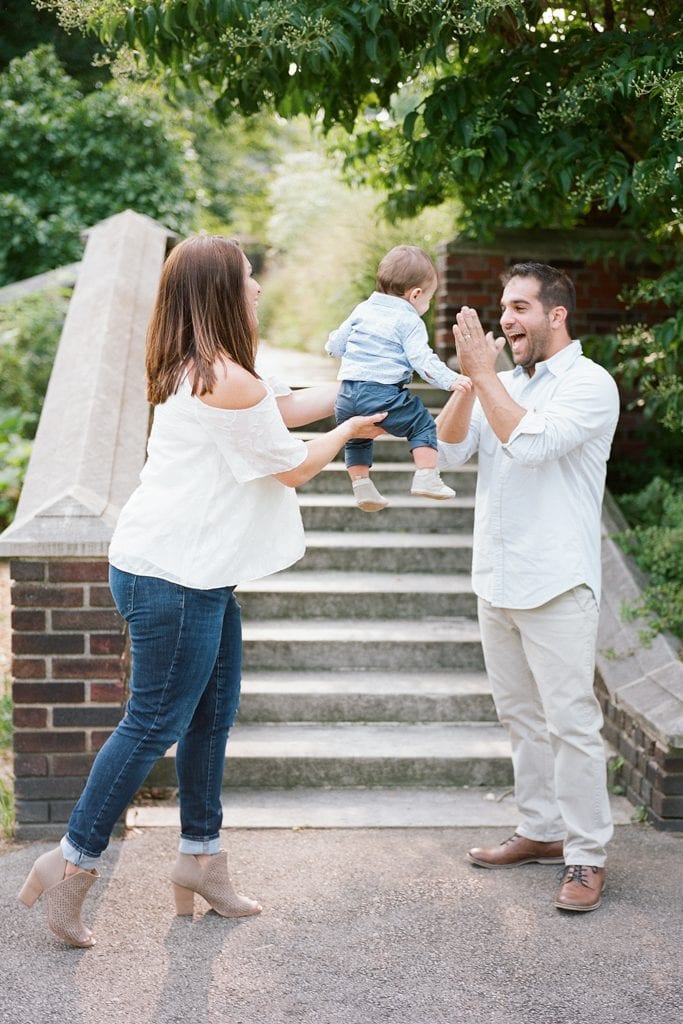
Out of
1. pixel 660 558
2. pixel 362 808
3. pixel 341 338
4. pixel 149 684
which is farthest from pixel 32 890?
pixel 660 558

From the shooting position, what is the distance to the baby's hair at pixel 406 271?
10.9 feet

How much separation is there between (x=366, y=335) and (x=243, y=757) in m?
1.92

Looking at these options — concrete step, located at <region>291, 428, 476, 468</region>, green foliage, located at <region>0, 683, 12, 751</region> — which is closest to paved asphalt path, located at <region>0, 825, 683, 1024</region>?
green foliage, located at <region>0, 683, 12, 751</region>

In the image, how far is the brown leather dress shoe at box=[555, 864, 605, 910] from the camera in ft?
11.5

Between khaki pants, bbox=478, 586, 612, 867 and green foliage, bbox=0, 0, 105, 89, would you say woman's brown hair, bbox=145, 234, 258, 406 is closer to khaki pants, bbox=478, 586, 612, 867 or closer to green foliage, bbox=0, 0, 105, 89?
khaki pants, bbox=478, 586, 612, 867

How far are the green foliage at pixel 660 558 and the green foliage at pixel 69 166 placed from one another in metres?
6.21

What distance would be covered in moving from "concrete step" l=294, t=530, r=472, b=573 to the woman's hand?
7.63 feet

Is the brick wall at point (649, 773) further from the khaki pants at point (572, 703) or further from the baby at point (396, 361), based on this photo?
the baby at point (396, 361)

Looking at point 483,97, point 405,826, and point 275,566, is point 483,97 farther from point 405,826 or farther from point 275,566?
point 405,826

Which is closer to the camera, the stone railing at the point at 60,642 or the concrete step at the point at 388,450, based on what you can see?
the stone railing at the point at 60,642

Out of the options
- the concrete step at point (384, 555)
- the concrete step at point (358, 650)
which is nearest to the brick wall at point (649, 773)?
the concrete step at point (358, 650)

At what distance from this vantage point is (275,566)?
3.16 metres

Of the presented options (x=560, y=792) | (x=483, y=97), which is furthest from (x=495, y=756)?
(x=483, y=97)

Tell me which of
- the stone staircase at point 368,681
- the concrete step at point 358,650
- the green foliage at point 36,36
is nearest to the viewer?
the stone staircase at point 368,681
